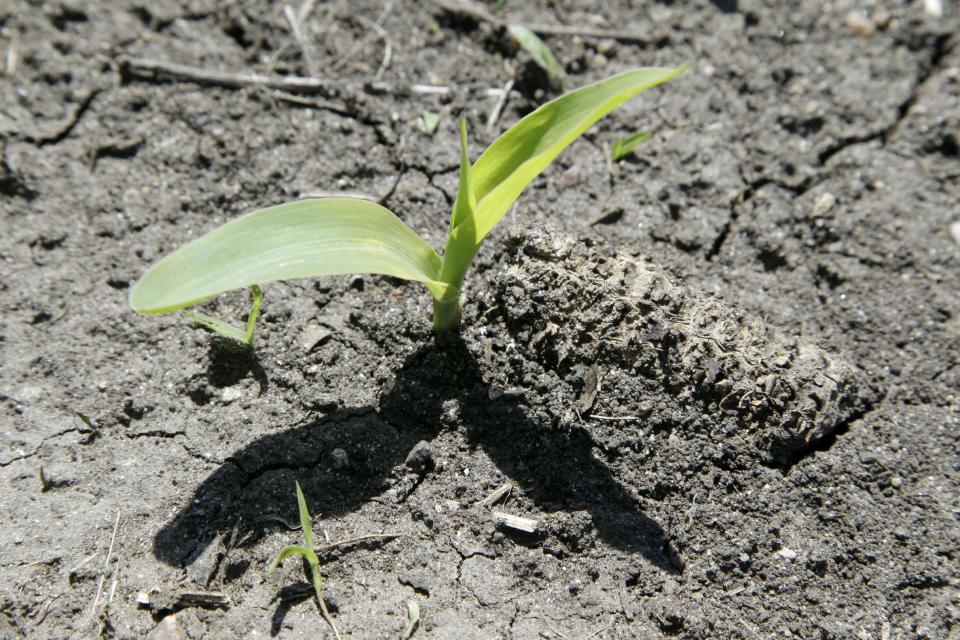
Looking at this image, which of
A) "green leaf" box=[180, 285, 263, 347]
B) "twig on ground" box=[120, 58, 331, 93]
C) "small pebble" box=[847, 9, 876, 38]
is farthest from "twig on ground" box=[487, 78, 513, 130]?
"small pebble" box=[847, 9, 876, 38]

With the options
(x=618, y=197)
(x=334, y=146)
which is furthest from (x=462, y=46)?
(x=618, y=197)

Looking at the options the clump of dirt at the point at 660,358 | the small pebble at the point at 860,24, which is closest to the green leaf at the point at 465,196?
the clump of dirt at the point at 660,358

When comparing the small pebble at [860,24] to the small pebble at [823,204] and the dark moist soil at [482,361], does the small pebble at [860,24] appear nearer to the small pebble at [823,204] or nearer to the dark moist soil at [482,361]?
the dark moist soil at [482,361]

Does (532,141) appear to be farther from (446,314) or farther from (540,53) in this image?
(540,53)

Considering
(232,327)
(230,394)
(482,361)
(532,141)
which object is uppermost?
(532,141)

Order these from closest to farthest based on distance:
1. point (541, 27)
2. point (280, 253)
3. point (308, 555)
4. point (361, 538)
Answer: point (280, 253), point (308, 555), point (361, 538), point (541, 27)

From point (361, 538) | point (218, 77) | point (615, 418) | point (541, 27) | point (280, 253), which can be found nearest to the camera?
point (280, 253)

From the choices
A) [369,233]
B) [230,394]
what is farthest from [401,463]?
[369,233]

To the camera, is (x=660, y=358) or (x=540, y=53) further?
(x=540, y=53)
